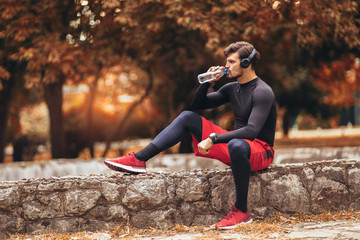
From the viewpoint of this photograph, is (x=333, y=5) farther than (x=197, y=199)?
Yes

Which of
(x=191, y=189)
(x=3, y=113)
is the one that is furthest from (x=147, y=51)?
(x=191, y=189)

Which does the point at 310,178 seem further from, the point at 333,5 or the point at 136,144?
the point at 136,144

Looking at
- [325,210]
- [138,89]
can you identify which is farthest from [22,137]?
[325,210]

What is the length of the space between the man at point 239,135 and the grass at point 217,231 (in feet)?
0.49

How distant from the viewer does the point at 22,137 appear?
52.6 ft

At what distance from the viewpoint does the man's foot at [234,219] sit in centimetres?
457

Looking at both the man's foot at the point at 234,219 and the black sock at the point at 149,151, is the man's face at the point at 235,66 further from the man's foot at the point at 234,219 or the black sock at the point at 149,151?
the man's foot at the point at 234,219

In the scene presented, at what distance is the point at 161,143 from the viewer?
471 cm

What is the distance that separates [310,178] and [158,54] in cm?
804

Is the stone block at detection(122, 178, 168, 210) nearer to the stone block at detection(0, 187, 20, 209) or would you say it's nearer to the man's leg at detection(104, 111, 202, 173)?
the man's leg at detection(104, 111, 202, 173)

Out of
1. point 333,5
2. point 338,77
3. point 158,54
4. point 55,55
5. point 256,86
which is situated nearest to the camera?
point 256,86

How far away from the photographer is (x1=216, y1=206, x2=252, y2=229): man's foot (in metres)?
4.57

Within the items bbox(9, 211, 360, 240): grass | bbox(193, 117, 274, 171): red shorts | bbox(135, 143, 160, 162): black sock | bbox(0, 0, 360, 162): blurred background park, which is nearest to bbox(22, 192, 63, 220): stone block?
bbox(9, 211, 360, 240): grass

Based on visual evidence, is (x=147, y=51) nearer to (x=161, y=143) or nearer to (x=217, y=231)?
(x=161, y=143)
